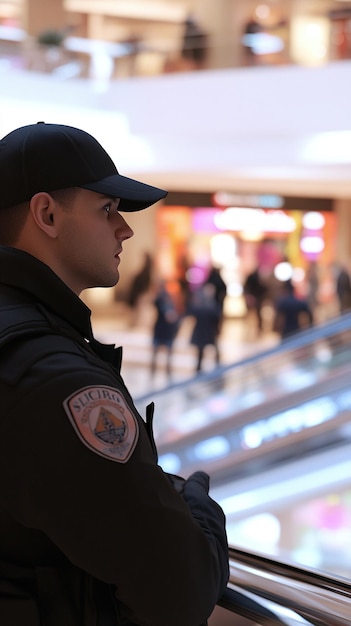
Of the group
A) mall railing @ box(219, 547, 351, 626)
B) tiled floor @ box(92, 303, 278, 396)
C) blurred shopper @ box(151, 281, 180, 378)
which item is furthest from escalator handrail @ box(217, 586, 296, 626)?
blurred shopper @ box(151, 281, 180, 378)

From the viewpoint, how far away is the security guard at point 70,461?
3.74 feet

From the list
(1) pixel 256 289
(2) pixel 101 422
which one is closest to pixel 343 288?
(1) pixel 256 289

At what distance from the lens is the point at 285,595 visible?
1.45 metres

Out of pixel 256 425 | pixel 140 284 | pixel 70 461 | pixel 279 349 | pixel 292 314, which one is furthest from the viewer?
pixel 140 284

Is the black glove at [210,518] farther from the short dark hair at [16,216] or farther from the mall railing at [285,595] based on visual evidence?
the short dark hair at [16,216]

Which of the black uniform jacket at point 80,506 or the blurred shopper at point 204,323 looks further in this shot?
the blurred shopper at point 204,323

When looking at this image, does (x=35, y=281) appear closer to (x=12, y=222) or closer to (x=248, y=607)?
(x=12, y=222)

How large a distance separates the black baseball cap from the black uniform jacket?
20 centimetres

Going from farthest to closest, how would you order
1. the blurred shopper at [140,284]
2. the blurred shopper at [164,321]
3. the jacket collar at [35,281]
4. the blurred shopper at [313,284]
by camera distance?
the blurred shopper at [313,284], the blurred shopper at [140,284], the blurred shopper at [164,321], the jacket collar at [35,281]

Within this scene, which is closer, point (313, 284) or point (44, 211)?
point (44, 211)

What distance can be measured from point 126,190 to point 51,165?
0.40 feet

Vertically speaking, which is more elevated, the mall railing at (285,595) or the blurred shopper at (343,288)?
the blurred shopper at (343,288)

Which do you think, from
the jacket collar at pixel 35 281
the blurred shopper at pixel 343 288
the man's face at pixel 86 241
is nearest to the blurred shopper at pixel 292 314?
the blurred shopper at pixel 343 288

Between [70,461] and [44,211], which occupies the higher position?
[44,211]
